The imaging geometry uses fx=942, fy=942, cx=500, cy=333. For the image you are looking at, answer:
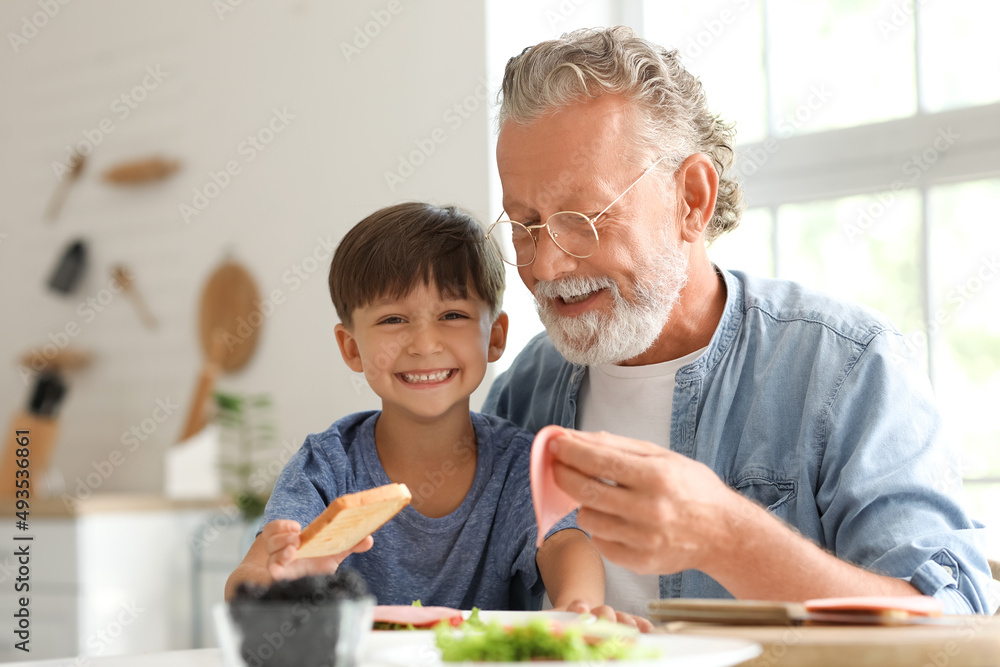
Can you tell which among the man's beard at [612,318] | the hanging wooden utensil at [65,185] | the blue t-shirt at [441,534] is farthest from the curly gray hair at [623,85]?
the hanging wooden utensil at [65,185]

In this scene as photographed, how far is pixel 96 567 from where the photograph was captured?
3.21 meters

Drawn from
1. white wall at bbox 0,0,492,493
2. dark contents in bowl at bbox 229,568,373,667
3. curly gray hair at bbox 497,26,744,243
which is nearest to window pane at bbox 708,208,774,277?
white wall at bbox 0,0,492,493

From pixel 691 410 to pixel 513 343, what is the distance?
1163 millimetres

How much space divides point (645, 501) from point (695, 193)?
807 mm

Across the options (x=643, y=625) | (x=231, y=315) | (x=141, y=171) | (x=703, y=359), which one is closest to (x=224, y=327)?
(x=231, y=315)

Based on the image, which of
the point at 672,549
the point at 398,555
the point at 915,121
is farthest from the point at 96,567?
the point at 915,121

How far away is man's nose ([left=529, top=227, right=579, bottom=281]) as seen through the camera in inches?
61.6

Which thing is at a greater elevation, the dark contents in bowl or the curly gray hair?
the curly gray hair

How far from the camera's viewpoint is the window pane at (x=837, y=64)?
2.52 metres

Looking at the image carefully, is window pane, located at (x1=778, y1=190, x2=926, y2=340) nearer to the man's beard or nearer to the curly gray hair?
the curly gray hair

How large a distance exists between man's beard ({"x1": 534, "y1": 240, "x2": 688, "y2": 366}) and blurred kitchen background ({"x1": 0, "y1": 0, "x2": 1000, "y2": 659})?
41 cm

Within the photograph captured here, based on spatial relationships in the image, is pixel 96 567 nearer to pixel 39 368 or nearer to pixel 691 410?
pixel 39 368

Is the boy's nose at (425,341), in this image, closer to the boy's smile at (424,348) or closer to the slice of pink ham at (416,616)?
the boy's smile at (424,348)

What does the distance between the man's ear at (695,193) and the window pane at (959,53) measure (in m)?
1.07
